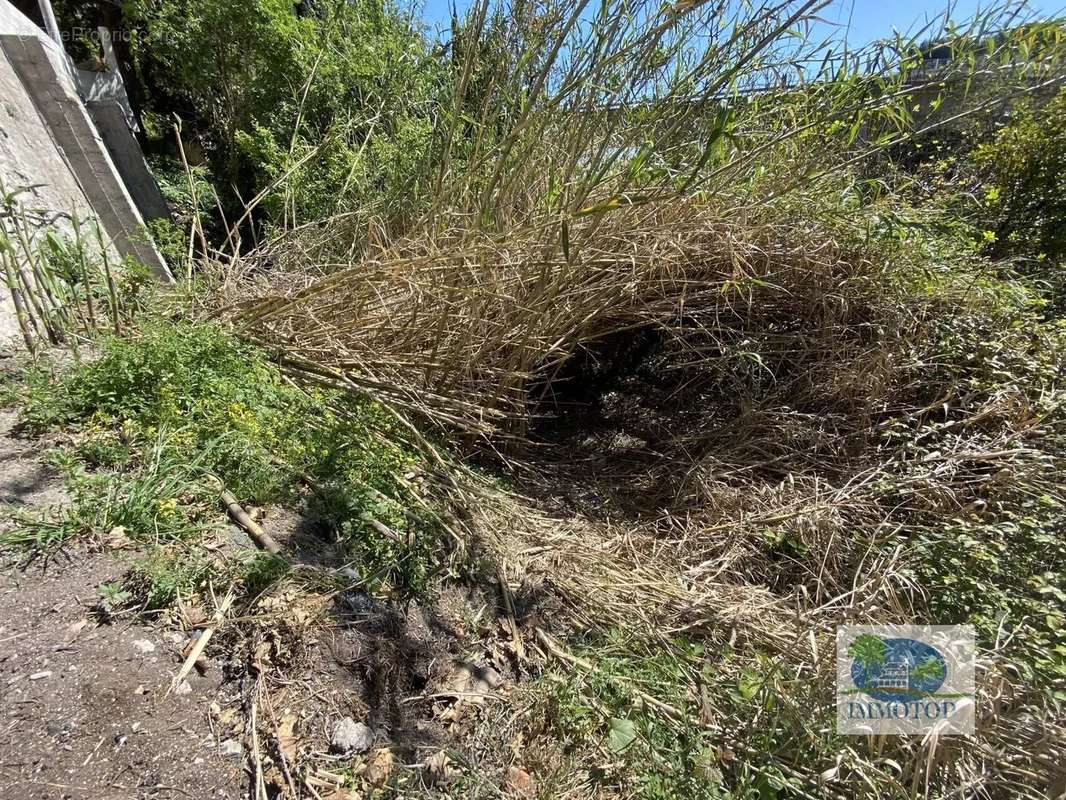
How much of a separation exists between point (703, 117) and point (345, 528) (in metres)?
2.49

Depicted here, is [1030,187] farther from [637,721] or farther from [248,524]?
[248,524]

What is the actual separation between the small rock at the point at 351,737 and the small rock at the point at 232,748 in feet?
0.76

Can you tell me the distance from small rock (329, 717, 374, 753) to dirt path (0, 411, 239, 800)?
24cm

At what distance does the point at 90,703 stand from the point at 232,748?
0.35m

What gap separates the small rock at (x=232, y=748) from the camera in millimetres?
1283

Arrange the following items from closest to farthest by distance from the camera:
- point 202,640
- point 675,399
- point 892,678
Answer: point 202,640
point 892,678
point 675,399

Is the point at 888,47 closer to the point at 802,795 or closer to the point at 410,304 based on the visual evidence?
the point at 410,304

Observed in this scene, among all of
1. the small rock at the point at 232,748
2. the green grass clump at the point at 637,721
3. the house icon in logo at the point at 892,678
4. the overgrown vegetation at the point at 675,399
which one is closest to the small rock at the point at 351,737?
the small rock at the point at 232,748

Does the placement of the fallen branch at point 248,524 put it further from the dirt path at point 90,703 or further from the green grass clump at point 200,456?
the dirt path at point 90,703

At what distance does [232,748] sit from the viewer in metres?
1.30

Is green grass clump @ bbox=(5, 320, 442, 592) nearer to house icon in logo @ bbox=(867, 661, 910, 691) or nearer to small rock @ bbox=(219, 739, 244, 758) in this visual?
small rock @ bbox=(219, 739, 244, 758)

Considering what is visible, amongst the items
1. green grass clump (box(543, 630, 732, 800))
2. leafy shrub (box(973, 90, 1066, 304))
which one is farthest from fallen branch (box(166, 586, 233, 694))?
leafy shrub (box(973, 90, 1066, 304))

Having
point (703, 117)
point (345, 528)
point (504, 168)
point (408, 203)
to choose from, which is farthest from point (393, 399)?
point (703, 117)

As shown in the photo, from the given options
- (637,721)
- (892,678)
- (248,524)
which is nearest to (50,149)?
(248,524)
